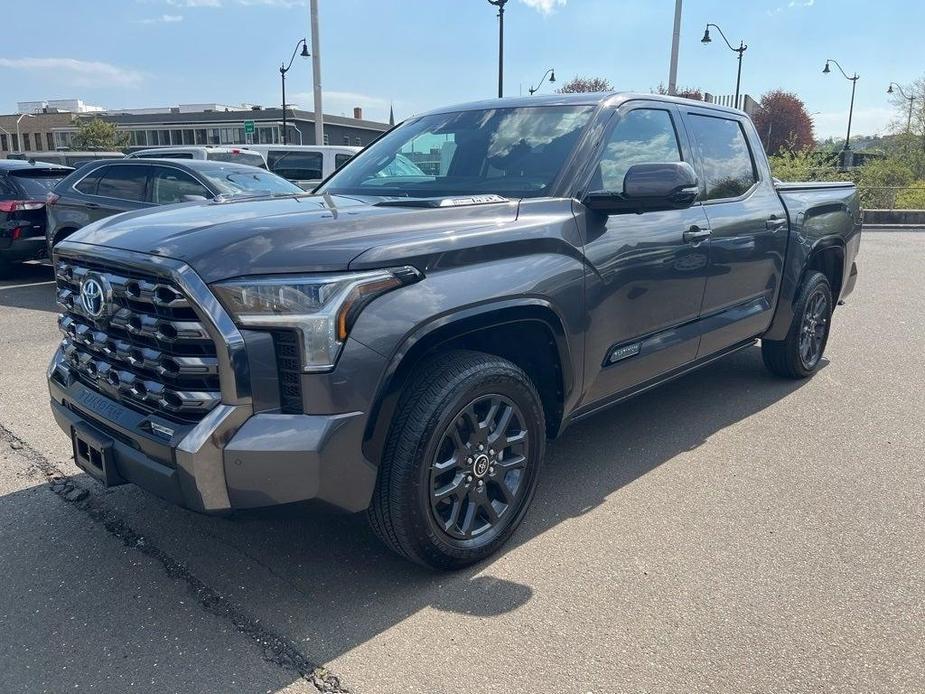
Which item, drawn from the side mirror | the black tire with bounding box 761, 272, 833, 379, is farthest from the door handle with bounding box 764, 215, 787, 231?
the side mirror

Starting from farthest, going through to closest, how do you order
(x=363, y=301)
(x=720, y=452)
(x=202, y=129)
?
1. (x=202, y=129)
2. (x=720, y=452)
3. (x=363, y=301)

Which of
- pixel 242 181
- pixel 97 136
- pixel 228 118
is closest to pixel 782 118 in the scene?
pixel 228 118

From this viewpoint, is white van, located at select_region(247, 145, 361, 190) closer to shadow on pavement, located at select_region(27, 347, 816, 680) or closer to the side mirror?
shadow on pavement, located at select_region(27, 347, 816, 680)

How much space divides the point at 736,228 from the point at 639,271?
45.0 inches

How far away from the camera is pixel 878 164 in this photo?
25234 mm

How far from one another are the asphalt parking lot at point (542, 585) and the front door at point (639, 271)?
658 mm

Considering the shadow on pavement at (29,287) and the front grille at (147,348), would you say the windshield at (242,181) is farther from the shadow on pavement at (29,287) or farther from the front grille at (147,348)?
the front grille at (147,348)

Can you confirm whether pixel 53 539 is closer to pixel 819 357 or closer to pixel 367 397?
pixel 367 397

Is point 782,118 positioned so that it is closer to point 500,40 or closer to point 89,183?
point 500,40

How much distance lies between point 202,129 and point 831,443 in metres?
55.7

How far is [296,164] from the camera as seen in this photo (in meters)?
15.0

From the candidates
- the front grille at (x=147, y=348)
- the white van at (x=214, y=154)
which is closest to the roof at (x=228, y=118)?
the white van at (x=214, y=154)

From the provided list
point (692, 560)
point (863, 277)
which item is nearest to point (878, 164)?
point (863, 277)

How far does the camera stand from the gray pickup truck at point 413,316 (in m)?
2.38
